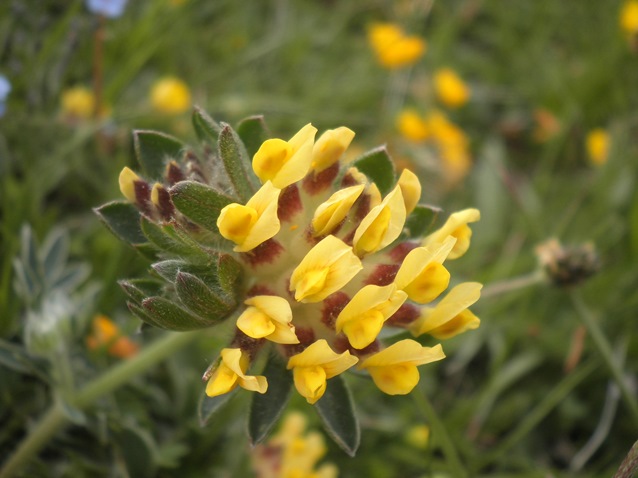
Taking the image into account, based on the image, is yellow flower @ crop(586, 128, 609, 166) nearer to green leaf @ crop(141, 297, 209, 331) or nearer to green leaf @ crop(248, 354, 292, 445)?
green leaf @ crop(248, 354, 292, 445)

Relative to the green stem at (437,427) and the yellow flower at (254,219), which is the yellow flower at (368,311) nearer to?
the yellow flower at (254,219)

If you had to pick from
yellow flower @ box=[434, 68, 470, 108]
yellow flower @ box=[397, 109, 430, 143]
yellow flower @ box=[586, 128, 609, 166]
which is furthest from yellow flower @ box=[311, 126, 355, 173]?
yellow flower @ box=[434, 68, 470, 108]

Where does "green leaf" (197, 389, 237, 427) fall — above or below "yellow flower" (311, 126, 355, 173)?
below

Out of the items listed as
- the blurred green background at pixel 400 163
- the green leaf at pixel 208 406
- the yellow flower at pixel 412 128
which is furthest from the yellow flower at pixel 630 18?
the green leaf at pixel 208 406

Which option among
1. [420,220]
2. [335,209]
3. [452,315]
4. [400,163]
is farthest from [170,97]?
[452,315]

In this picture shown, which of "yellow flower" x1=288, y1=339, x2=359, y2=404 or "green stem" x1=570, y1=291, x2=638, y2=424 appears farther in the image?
"green stem" x1=570, y1=291, x2=638, y2=424

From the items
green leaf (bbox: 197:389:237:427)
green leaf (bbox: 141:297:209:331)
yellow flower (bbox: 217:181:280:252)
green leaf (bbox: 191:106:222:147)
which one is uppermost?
green leaf (bbox: 191:106:222:147)

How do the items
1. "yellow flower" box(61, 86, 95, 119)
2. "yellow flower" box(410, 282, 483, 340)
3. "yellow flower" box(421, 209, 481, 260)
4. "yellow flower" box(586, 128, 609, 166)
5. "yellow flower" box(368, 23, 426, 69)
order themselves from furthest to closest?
"yellow flower" box(368, 23, 426, 69), "yellow flower" box(586, 128, 609, 166), "yellow flower" box(61, 86, 95, 119), "yellow flower" box(421, 209, 481, 260), "yellow flower" box(410, 282, 483, 340)
